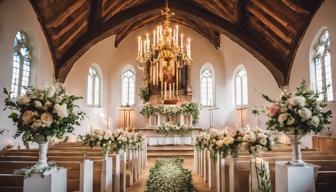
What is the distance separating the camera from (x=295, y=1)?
8312mm

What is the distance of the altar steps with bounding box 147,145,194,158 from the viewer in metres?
11.6

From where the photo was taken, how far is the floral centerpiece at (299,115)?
322 centimetres

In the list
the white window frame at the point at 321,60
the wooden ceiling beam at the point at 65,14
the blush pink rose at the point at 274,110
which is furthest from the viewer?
the wooden ceiling beam at the point at 65,14

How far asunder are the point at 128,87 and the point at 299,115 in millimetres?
13327

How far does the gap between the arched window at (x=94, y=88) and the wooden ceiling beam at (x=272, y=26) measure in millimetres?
8261

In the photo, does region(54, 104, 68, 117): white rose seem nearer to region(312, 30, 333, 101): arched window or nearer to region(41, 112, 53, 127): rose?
region(41, 112, 53, 127): rose

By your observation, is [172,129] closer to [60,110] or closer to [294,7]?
[294,7]

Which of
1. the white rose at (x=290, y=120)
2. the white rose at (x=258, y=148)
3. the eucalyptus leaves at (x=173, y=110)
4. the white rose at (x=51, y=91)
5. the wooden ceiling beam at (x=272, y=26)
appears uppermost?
the wooden ceiling beam at (x=272, y=26)

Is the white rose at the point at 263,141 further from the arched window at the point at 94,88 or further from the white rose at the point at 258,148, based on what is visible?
the arched window at the point at 94,88

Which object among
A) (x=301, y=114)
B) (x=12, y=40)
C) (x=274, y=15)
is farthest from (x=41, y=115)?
(x=274, y=15)

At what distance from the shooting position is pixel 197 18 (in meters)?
11.7

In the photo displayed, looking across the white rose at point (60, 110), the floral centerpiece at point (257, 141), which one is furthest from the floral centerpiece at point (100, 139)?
the floral centerpiece at point (257, 141)

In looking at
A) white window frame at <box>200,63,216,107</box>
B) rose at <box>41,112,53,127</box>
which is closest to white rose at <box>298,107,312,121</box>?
rose at <box>41,112,53,127</box>

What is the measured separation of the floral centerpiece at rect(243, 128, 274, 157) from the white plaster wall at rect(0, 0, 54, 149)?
6706 millimetres
